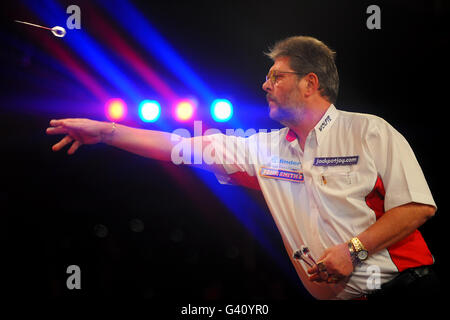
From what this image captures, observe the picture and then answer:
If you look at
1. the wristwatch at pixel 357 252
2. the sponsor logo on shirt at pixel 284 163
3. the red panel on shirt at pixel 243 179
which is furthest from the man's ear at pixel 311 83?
the wristwatch at pixel 357 252

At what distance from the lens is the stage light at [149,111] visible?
379 centimetres

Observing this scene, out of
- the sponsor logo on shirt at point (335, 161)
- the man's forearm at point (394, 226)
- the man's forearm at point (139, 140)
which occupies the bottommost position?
the man's forearm at point (394, 226)

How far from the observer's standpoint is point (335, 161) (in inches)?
96.2

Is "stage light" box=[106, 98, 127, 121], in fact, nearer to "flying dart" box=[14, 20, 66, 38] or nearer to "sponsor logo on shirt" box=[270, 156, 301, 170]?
"flying dart" box=[14, 20, 66, 38]

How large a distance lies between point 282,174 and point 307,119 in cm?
40

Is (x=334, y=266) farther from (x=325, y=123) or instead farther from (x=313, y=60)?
(x=313, y=60)

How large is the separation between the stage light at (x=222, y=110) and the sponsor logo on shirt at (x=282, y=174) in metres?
1.15

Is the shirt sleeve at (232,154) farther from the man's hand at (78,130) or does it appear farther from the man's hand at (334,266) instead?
the man's hand at (334,266)

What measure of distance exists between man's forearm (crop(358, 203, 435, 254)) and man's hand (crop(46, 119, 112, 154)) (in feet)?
5.28

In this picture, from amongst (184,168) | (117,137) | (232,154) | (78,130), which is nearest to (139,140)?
(117,137)

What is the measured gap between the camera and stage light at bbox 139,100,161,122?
3.79m

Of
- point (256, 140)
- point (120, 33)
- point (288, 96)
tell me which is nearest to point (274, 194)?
point (256, 140)

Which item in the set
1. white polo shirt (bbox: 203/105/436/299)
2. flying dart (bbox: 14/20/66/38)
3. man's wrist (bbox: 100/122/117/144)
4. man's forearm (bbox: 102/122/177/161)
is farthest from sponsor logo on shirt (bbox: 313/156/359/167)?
flying dart (bbox: 14/20/66/38)
